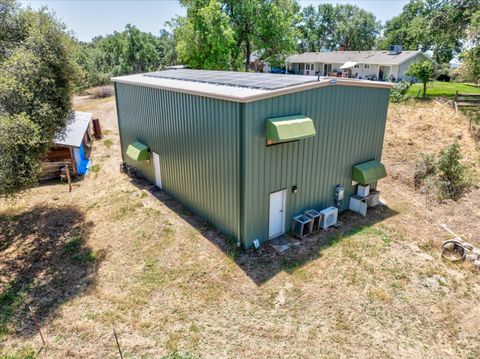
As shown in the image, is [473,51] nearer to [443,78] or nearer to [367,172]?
[367,172]

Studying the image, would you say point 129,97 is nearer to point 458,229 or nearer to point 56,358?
point 56,358

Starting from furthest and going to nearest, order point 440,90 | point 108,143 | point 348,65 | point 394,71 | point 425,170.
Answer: point 348,65 → point 394,71 → point 440,90 → point 108,143 → point 425,170

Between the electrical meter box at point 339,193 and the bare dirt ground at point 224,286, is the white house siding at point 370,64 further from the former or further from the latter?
the electrical meter box at point 339,193

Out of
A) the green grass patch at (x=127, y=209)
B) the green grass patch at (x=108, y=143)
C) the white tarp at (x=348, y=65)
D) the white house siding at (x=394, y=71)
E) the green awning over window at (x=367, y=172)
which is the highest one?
the white tarp at (x=348, y=65)

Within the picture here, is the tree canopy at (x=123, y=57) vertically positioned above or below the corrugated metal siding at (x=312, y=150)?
above

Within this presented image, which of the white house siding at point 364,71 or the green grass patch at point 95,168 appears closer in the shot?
the green grass patch at point 95,168

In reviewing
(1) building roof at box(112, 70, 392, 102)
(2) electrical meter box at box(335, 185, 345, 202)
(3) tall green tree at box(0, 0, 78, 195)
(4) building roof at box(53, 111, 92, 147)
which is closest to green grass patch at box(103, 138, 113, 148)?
(4) building roof at box(53, 111, 92, 147)

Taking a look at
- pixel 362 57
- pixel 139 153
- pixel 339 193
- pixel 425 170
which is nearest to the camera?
pixel 339 193

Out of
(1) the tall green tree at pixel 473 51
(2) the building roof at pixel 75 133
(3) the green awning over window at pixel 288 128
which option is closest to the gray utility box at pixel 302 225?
(3) the green awning over window at pixel 288 128

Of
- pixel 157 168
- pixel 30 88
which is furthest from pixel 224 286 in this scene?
pixel 30 88
